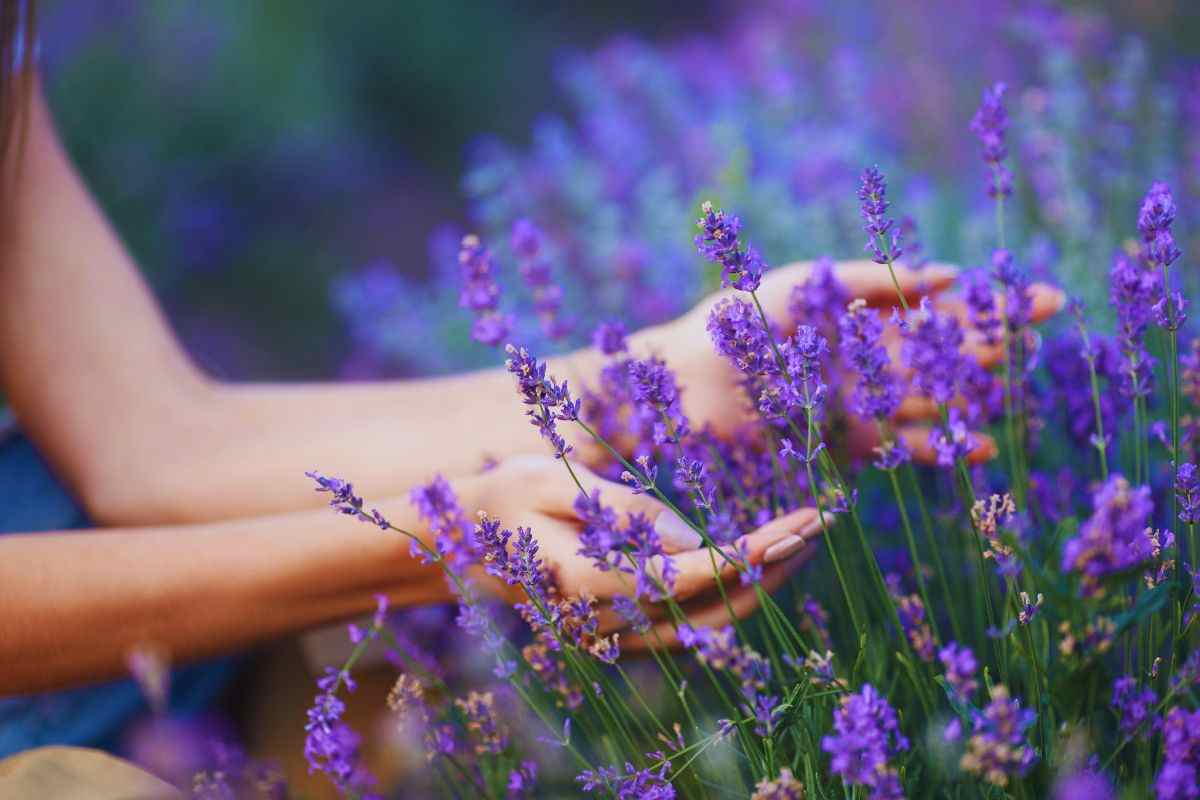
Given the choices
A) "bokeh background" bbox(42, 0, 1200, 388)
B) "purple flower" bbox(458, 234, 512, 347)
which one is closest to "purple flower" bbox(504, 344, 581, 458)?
"purple flower" bbox(458, 234, 512, 347)

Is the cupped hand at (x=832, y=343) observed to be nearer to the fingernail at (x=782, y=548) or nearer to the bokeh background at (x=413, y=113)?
the fingernail at (x=782, y=548)

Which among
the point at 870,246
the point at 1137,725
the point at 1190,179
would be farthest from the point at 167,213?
the point at 1137,725

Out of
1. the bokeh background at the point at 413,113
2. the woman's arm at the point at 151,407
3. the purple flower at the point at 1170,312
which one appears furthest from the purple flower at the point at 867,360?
the bokeh background at the point at 413,113

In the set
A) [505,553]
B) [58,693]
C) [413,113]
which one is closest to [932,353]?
[505,553]

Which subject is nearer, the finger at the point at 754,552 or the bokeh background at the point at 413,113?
the finger at the point at 754,552

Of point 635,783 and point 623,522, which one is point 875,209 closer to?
point 623,522

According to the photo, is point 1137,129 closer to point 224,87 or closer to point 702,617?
point 702,617

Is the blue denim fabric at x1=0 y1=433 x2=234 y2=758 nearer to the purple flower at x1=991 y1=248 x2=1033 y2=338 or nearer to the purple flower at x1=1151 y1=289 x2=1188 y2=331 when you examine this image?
the purple flower at x1=991 y1=248 x2=1033 y2=338
